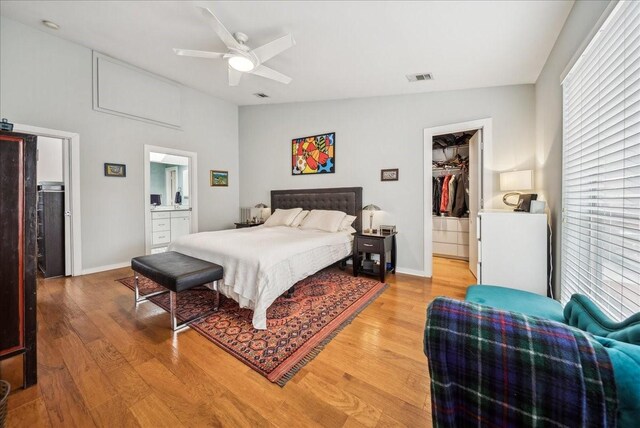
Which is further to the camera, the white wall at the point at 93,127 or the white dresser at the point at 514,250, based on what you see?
the white wall at the point at 93,127

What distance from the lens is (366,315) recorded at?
2461mm

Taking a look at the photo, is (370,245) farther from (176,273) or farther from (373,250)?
(176,273)

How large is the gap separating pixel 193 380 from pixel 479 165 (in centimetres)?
402

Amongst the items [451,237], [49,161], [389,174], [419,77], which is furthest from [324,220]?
[49,161]

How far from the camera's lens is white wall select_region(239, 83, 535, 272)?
127 inches

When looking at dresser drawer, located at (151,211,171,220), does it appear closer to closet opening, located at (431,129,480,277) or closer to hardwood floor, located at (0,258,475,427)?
hardwood floor, located at (0,258,475,427)

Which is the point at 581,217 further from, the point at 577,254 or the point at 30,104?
the point at 30,104

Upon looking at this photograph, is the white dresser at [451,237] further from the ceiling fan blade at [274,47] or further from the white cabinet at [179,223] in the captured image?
the white cabinet at [179,223]

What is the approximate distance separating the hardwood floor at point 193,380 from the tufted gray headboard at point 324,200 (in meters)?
2.09

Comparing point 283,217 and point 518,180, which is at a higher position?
point 518,180

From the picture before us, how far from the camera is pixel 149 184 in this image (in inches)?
163

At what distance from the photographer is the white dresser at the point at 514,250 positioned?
2432mm

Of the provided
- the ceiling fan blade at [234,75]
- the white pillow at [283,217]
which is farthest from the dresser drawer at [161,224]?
the ceiling fan blade at [234,75]

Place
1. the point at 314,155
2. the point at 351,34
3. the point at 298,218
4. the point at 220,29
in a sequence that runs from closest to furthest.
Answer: the point at 220,29 → the point at 351,34 → the point at 298,218 → the point at 314,155
